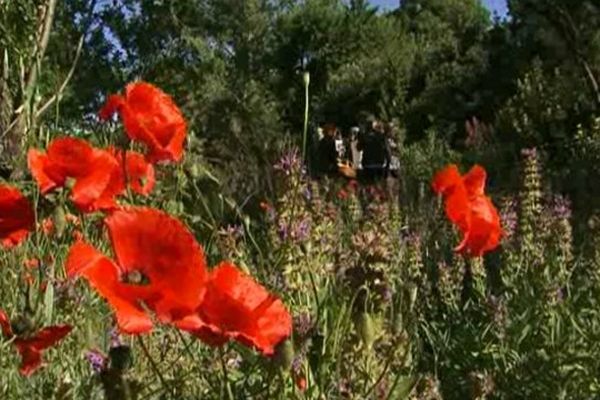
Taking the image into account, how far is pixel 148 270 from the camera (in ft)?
4.41

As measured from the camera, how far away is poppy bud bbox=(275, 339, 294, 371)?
1528 mm

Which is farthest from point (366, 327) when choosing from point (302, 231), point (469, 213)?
point (302, 231)

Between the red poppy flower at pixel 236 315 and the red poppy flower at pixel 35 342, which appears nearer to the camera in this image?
the red poppy flower at pixel 236 315

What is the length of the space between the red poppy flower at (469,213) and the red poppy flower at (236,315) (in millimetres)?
438

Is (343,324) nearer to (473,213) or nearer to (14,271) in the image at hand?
(473,213)

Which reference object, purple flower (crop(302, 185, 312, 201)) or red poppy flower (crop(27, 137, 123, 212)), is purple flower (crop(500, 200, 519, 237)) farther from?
red poppy flower (crop(27, 137, 123, 212))

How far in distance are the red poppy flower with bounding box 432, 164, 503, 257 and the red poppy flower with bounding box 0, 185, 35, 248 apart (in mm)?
603

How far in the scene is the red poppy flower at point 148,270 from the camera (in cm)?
131

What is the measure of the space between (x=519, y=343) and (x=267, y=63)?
42.2m

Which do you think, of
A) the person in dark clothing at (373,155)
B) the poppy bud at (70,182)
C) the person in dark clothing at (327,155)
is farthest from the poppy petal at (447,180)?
the person in dark clothing at (373,155)

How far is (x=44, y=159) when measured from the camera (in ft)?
6.32

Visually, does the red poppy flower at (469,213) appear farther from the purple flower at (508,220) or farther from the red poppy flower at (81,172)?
the purple flower at (508,220)

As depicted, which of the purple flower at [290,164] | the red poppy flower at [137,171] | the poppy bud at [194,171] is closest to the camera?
the red poppy flower at [137,171]

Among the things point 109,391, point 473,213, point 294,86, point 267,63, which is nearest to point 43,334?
point 109,391
